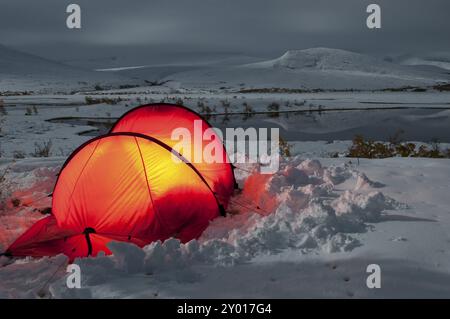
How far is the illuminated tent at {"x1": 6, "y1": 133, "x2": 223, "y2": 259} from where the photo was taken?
467 cm

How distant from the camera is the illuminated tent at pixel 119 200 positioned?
15.3 ft

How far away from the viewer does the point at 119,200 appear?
189 inches

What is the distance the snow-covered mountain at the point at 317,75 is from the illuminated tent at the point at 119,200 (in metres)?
58.5

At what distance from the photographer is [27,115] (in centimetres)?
1870

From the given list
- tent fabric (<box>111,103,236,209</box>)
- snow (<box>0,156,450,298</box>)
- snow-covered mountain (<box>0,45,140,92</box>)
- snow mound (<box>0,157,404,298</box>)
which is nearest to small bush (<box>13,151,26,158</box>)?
tent fabric (<box>111,103,236,209</box>)

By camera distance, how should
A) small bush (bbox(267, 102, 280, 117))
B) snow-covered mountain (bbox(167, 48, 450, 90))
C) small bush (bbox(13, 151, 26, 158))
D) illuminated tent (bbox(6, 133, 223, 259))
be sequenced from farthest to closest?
snow-covered mountain (bbox(167, 48, 450, 90)), small bush (bbox(267, 102, 280, 117)), small bush (bbox(13, 151, 26, 158)), illuminated tent (bbox(6, 133, 223, 259))

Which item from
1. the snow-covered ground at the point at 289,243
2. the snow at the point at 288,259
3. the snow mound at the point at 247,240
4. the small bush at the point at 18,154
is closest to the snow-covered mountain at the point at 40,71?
the small bush at the point at 18,154

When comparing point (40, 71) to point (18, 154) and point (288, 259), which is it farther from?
point (288, 259)

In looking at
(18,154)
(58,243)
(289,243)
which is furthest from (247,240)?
(18,154)

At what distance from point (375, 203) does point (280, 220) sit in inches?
51.8

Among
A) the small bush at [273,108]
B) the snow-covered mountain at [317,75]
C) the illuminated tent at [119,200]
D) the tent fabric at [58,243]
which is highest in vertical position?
the snow-covered mountain at [317,75]

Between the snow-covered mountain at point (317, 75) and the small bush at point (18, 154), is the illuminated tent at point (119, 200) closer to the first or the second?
the small bush at point (18, 154)

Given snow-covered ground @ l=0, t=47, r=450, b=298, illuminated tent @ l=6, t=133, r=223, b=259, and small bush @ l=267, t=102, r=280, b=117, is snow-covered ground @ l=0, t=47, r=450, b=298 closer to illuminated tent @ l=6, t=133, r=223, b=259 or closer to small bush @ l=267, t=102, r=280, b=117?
illuminated tent @ l=6, t=133, r=223, b=259

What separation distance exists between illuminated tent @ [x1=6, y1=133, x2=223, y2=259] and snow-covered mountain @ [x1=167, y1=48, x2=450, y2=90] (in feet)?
→ 192
